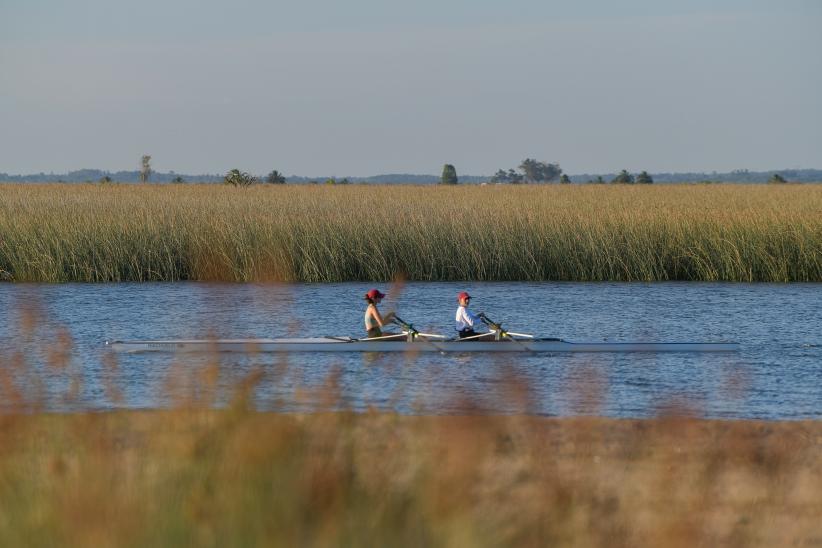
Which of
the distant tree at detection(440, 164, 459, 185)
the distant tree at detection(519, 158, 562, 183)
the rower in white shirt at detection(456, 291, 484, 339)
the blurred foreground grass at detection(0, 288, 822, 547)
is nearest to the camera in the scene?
the blurred foreground grass at detection(0, 288, 822, 547)

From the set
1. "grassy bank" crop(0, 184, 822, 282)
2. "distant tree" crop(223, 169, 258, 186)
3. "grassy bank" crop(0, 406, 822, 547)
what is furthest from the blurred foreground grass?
"distant tree" crop(223, 169, 258, 186)

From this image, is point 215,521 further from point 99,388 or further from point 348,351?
point 348,351

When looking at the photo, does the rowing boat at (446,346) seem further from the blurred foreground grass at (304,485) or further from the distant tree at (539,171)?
the distant tree at (539,171)

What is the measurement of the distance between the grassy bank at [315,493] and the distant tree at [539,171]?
137m

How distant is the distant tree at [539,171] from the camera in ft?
467

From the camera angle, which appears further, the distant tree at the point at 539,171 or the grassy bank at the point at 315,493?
the distant tree at the point at 539,171

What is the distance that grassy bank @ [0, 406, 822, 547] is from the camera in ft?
15.0

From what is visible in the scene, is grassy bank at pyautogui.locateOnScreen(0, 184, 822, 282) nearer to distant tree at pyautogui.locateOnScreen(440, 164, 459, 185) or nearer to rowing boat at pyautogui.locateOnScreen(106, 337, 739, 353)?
rowing boat at pyautogui.locateOnScreen(106, 337, 739, 353)

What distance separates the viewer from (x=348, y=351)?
53.9ft

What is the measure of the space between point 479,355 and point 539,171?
12714 centimetres

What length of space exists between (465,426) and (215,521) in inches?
39.3

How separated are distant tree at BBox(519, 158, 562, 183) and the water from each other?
118m

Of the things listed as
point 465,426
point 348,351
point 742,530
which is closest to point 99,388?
point 348,351

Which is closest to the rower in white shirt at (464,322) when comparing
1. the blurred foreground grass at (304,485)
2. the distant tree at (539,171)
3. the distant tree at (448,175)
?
the blurred foreground grass at (304,485)
